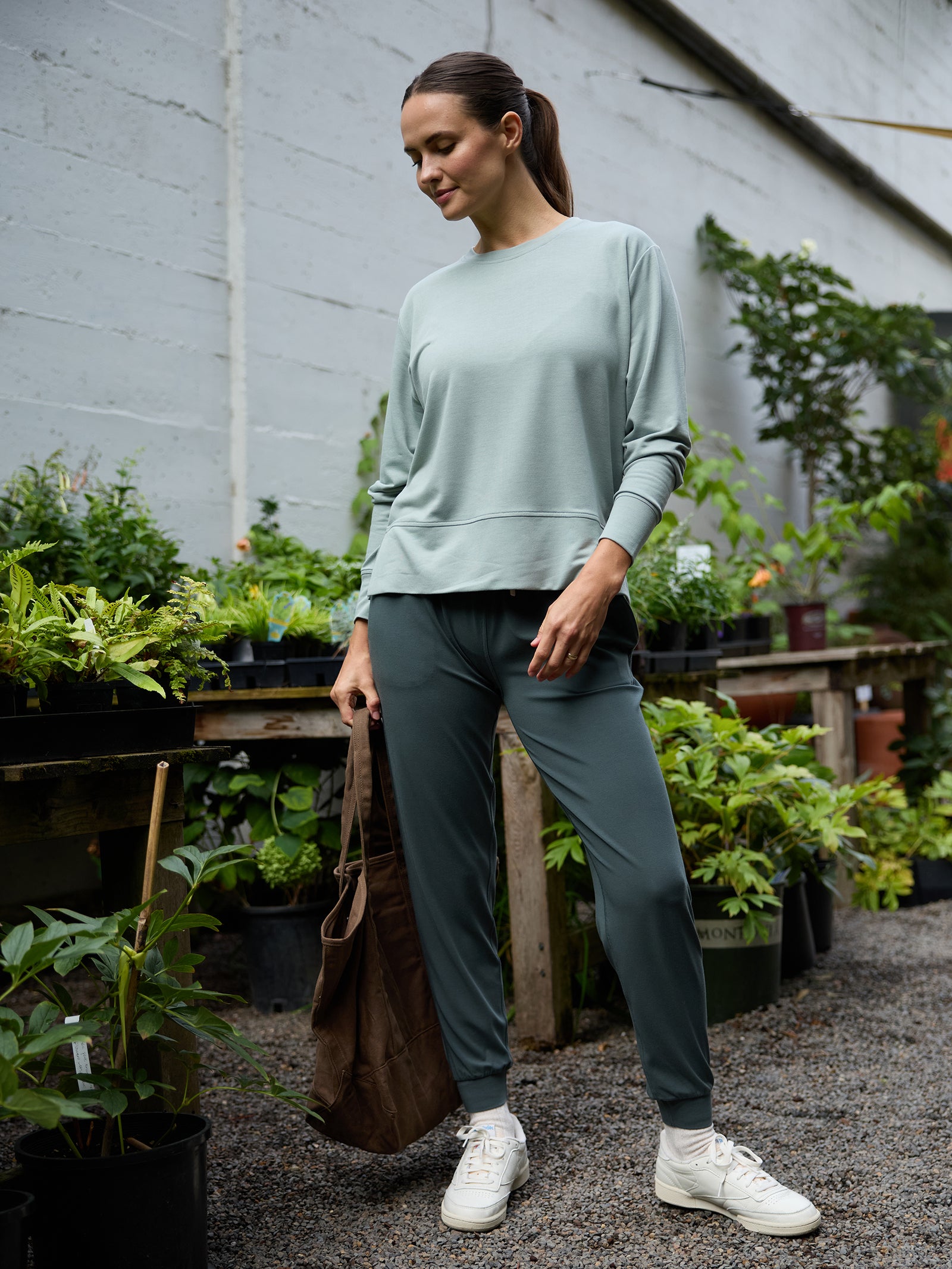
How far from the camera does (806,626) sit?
14.8ft

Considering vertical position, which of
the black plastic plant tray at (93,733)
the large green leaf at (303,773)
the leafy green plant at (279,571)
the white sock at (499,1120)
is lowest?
the white sock at (499,1120)

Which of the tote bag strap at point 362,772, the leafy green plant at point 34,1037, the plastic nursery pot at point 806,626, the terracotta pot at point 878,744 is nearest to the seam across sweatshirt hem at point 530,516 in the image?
the tote bag strap at point 362,772

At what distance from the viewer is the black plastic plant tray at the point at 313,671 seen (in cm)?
281

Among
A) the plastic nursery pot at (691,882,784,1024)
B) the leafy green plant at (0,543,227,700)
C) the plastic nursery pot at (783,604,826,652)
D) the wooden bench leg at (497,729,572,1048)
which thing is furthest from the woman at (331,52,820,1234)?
the plastic nursery pot at (783,604,826,652)

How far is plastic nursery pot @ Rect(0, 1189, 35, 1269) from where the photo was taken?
1255mm

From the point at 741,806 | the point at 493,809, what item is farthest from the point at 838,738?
the point at 493,809

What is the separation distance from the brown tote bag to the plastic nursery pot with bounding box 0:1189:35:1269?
493 mm

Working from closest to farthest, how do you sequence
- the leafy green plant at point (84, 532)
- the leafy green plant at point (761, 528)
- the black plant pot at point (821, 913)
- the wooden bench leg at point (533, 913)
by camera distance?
the wooden bench leg at point (533, 913) < the leafy green plant at point (84, 532) < the black plant pot at point (821, 913) < the leafy green plant at point (761, 528)

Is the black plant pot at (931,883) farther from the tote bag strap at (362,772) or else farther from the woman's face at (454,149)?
the woman's face at (454,149)

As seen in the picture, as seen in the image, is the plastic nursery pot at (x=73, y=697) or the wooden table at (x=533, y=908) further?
the wooden table at (x=533, y=908)

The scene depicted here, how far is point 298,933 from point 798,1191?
1.47 meters

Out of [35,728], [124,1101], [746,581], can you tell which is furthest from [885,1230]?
[746,581]

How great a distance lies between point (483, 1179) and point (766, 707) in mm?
2933

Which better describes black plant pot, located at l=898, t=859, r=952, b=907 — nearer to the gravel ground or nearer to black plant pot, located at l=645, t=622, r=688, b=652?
the gravel ground
